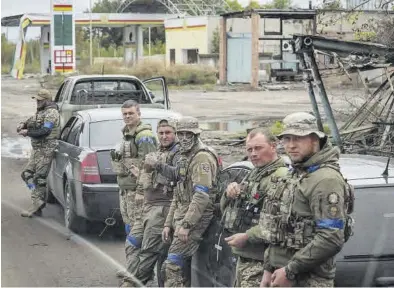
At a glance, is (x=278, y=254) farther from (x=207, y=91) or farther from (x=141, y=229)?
(x=207, y=91)

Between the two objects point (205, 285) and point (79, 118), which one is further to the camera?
point (79, 118)

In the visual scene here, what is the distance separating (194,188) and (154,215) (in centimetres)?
92

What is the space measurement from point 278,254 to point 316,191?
0.47 metres

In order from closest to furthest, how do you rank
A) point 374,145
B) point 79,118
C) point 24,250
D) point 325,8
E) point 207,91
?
point 24,250, point 79,118, point 374,145, point 325,8, point 207,91

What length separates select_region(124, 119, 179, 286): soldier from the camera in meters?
6.65

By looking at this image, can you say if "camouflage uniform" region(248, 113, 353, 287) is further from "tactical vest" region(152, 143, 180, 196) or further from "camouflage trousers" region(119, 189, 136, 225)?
"camouflage trousers" region(119, 189, 136, 225)

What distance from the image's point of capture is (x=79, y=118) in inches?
408

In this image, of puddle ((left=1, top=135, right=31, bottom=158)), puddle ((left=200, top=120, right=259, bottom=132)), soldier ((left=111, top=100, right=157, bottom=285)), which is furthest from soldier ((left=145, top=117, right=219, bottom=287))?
puddle ((left=200, top=120, right=259, bottom=132))

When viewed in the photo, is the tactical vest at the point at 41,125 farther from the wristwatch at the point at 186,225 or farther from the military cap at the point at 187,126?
the wristwatch at the point at 186,225

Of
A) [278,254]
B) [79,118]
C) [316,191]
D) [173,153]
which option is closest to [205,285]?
[173,153]

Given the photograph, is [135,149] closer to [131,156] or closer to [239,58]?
[131,156]

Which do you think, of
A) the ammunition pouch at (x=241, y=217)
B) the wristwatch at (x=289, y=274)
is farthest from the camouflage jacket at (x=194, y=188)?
the wristwatch at (x=289, y=274)

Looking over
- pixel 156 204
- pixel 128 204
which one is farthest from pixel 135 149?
pixel 156 204

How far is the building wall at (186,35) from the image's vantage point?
2458 inches
